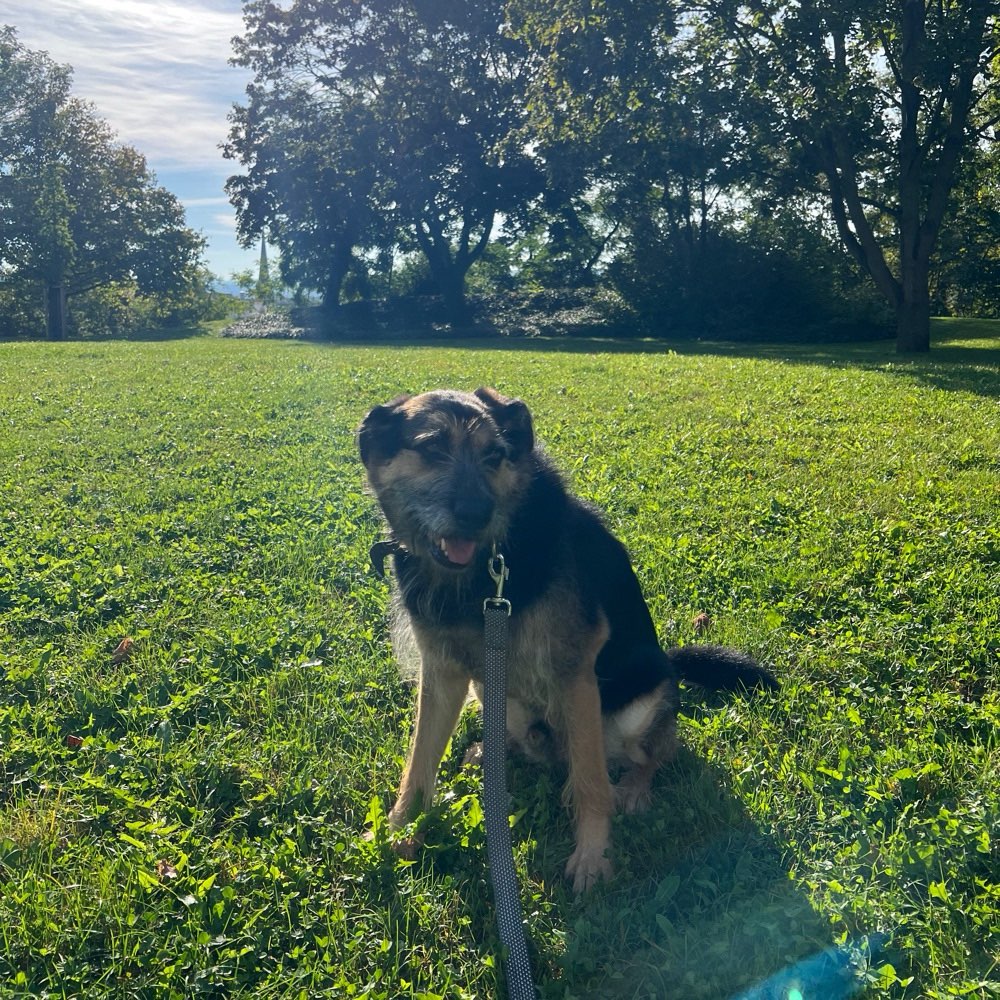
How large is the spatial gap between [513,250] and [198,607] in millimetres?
52078

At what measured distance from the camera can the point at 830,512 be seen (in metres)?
6.47

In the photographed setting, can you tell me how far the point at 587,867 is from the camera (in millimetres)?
2953

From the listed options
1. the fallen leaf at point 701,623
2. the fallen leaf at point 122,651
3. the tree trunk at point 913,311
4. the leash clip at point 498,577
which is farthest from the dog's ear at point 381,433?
the tree trunk at point 913,311

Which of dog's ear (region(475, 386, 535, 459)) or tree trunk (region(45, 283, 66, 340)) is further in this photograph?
tree trunk (region(45, 283, 66, 340))

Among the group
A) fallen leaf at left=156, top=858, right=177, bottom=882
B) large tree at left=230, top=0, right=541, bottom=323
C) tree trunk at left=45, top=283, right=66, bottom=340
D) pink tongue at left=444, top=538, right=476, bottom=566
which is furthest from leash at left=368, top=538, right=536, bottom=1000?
tree trunk at left=45, top=283, right=66, bottom=340

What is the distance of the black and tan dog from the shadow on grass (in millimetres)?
142

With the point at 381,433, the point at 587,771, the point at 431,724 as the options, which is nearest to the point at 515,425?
the point at 381,433

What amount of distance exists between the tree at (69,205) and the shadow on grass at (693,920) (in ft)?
159

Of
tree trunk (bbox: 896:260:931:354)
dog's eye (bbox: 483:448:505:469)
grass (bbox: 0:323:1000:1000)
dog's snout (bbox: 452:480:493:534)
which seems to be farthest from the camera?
tree trunk (bbox: 896:260:931:354)

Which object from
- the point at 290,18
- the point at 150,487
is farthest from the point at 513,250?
the point at 150,487

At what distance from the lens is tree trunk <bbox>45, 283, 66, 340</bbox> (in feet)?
144

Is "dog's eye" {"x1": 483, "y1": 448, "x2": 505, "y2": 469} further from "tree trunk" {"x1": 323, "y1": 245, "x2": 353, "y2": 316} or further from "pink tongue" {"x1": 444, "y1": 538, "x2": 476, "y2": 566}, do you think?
"tree trunk" {"x1": 323, "y1": 245, "x2": 353, "y2": 316}

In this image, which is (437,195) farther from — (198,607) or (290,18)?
(198,607)

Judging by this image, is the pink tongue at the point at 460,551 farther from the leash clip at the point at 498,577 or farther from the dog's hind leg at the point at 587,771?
the dog's hind leg at the point at 587,771
